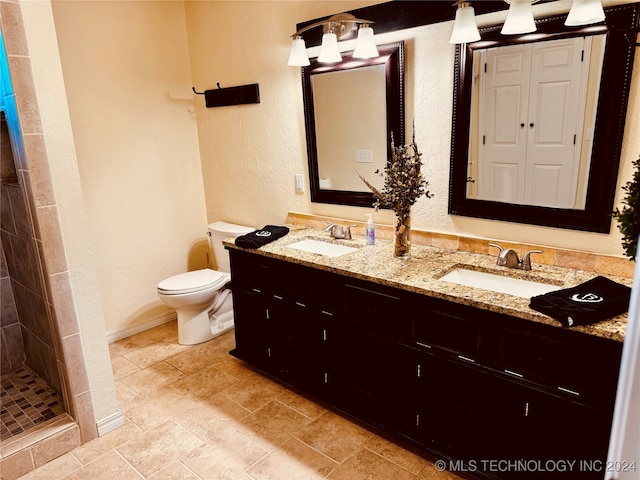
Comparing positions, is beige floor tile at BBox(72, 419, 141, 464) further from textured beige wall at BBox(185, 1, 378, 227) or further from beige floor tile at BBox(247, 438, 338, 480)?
textured beige wall at BBox(185, 1, 378, 227)

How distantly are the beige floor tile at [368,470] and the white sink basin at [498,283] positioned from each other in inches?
33.8

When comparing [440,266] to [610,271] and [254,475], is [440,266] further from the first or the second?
[254,475]

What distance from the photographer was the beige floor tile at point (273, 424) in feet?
7.25

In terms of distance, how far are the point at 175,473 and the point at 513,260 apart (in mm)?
1778

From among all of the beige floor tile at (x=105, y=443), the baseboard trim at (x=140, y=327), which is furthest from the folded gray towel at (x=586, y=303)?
the baseboard trim at (x=140, y=327)

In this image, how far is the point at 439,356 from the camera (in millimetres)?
1850

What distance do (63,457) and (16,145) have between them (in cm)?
148

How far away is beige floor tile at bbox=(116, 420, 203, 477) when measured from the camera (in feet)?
6.85

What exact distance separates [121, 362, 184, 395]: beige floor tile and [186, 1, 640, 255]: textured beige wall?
3.92 ft

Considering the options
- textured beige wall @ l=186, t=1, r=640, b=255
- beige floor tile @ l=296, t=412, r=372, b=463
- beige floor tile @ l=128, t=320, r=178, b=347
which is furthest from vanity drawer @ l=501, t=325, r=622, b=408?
beige floor tile @ l=128, t=320, r=178, b=347

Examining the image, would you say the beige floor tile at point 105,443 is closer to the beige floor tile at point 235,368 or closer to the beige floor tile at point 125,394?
the beige floor tile at point 125,394

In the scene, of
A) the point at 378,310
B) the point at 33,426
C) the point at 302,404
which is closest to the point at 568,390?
→ the point at 378,310

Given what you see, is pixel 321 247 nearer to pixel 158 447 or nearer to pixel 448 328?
pixel 448 328

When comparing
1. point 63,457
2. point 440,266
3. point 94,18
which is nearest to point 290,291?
point 440,266
